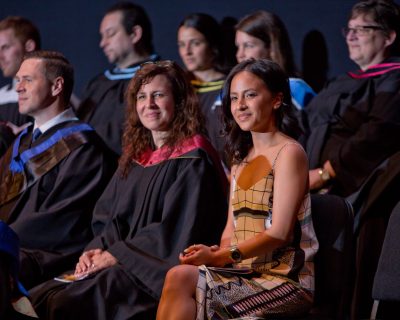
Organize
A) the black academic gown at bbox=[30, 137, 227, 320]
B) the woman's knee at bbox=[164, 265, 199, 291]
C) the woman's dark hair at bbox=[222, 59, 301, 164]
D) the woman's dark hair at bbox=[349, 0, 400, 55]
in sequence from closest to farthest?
the woman's knee at bbox=[164, 265, 199, 291] < the woman's dark hair at bbox=[222, 59, 301, 164] < the black academic gown at bbox=[30, 137, 227, 320] < the woman's dark hair at bbox=[349, 0, 400, 55]

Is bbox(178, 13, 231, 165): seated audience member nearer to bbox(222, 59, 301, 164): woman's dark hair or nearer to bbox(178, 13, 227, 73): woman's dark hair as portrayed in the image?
bbox(178, 13, 227, 73): woman's dark hair

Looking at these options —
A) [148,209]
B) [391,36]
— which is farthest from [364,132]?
[148,209]

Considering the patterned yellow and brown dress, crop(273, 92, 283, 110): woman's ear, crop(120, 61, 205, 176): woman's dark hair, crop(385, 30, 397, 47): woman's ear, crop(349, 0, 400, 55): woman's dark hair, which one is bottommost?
the patterned yellow and brown dress

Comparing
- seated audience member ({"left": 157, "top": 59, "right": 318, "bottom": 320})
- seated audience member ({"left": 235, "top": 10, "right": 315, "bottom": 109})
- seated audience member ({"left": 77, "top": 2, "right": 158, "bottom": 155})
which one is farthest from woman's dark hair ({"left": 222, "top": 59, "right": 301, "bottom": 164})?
seated audience member ({"left": 77, "top": 2, "right": 158, "bottom": 155})

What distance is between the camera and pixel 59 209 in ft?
13.1

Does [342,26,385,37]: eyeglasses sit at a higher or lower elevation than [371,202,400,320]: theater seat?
higher

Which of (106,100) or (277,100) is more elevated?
(277,100)

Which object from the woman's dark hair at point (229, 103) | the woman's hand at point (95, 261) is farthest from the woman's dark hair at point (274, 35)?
the woman's hand at point (95, 261)

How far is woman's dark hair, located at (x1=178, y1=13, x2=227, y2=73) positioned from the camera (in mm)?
4863

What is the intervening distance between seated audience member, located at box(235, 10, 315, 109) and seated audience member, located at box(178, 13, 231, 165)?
0.34 metres

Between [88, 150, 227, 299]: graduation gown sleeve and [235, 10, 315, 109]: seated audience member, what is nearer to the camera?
[88, 150, 227, 299]: graduation gown sleeve

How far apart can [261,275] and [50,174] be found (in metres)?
1.65

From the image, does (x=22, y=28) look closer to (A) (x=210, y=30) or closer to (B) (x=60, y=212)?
(A) (x=210, y=30)

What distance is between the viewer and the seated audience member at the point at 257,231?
269 centimetres
